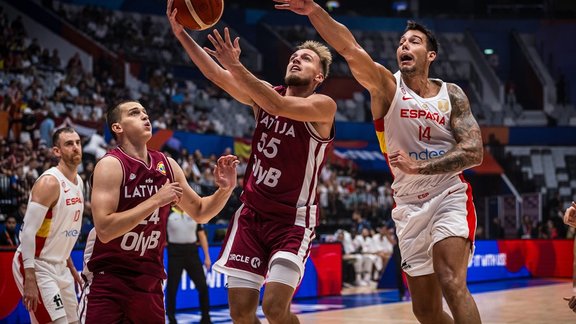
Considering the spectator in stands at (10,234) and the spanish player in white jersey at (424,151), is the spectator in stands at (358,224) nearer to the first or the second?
the spectator in stands at (10,234)

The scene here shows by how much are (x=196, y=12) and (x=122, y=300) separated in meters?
2.00

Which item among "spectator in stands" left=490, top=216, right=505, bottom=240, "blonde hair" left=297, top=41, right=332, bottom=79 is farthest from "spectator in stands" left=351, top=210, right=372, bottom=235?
"blonde hair" left=297, top=41, right=332, bottom=79

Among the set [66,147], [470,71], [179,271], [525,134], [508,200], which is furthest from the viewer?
[470,71]

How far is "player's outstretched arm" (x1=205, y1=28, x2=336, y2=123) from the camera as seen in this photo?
4.96 metres

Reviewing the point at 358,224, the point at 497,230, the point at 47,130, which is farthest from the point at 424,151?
the point at 497,230

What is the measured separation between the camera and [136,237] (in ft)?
16.1

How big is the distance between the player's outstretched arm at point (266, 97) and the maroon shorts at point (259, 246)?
2.48ft

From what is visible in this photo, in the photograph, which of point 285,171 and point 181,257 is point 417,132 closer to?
point 285,171

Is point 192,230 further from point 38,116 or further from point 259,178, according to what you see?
point 38,116

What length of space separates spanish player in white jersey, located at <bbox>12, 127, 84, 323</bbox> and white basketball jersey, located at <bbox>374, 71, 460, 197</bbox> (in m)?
3.07

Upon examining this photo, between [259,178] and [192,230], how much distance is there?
204 inches

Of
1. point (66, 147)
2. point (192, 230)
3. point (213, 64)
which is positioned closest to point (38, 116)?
point (192, 230)

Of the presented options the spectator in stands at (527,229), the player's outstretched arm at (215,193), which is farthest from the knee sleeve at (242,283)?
the spectator in stands at (527,229)

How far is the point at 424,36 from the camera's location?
5730mm
